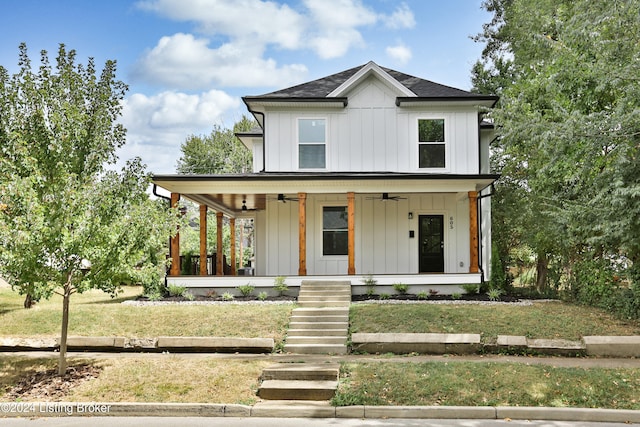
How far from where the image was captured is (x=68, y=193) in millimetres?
8492

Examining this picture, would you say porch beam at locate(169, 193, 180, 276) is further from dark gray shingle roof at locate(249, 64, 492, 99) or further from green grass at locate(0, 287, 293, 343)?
dark gray shingle roof at locate(249, 64, 492, 99)

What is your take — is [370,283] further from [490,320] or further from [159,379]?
[159,379]

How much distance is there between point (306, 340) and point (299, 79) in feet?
109

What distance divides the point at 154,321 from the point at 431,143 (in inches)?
437

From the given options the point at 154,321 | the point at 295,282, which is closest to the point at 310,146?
the point at 295,282

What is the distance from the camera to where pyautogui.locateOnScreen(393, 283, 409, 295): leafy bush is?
606 inches

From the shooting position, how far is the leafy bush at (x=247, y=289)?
49.9 ft

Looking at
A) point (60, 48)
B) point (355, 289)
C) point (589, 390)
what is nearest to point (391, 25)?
point (355, 289)

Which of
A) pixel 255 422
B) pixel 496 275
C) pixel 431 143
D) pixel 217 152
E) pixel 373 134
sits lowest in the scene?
pixel 255 422

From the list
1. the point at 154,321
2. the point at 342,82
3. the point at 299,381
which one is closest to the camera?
the point at 299,381

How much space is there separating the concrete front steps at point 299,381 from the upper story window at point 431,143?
412 inches

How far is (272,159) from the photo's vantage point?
1786 centimetres

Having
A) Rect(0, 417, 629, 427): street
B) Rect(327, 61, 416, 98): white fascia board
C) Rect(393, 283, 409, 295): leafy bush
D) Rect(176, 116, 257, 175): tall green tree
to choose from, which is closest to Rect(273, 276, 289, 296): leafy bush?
Rect(393, 283, 409, 295): leafy bush

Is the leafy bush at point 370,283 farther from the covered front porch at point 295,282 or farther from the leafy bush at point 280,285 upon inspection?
the leafy bush at point 280,285
